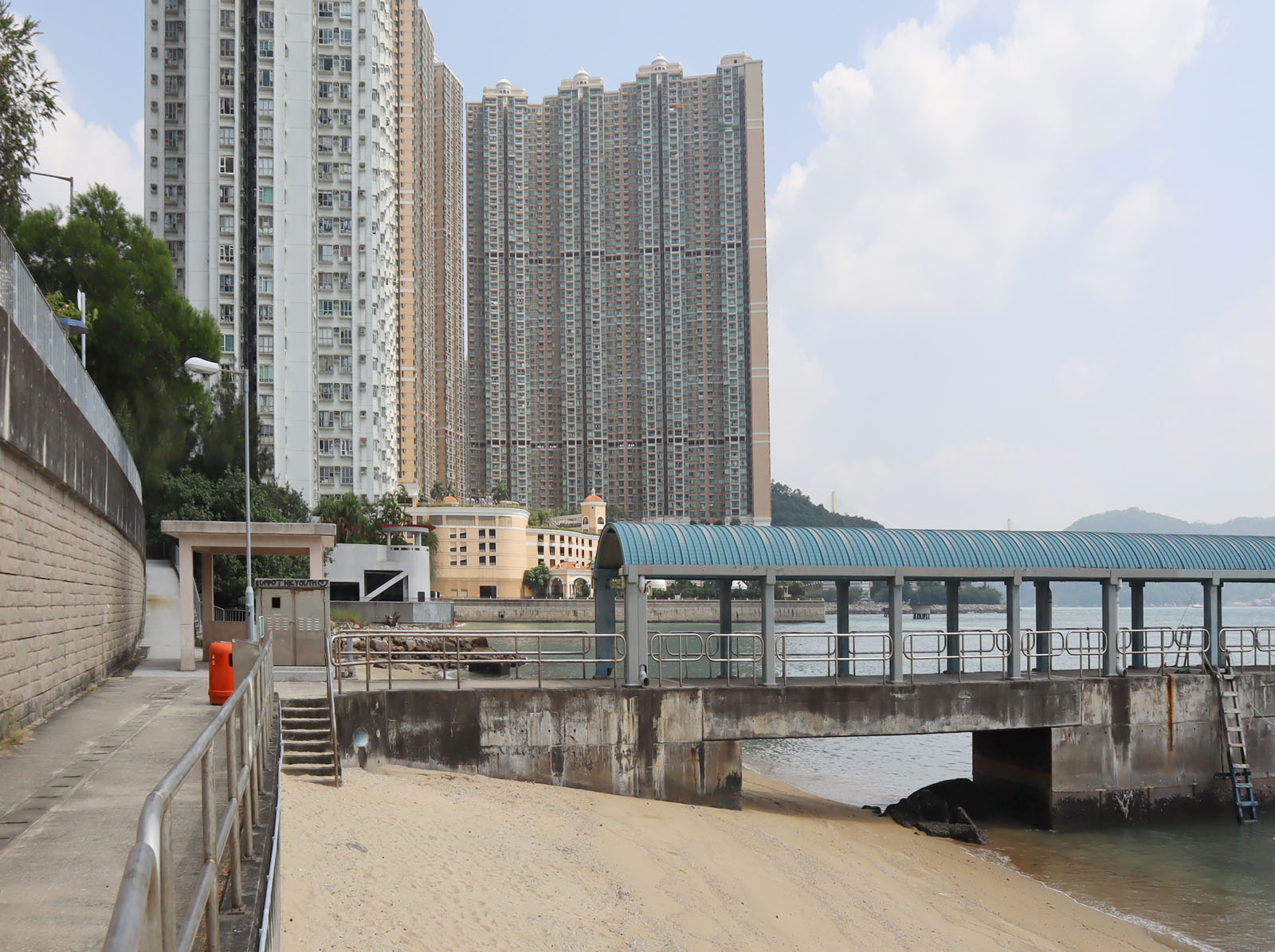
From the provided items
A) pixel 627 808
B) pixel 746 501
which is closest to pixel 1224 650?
pixel 627 808

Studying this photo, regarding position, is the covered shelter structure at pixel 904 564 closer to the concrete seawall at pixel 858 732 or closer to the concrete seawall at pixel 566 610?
the concrete seawall at pixel 858 732

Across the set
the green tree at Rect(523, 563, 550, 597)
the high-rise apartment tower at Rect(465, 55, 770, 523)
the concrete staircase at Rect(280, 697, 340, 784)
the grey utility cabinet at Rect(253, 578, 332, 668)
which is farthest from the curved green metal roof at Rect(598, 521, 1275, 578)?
the high-rise apartment tower at Rect(465, 55, 770, 523)

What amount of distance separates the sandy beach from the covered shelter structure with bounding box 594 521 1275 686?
3.41m

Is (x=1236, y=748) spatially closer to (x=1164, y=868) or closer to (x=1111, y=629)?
(x=1111, y=629)

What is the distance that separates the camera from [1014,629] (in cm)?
2170

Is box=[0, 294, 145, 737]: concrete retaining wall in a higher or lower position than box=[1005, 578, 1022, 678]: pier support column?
higher

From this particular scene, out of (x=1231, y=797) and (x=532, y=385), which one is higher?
(x=532, y=385)

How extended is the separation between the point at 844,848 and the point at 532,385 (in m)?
142

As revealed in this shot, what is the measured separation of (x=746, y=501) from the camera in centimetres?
14550

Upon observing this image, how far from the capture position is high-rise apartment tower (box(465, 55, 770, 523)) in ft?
479

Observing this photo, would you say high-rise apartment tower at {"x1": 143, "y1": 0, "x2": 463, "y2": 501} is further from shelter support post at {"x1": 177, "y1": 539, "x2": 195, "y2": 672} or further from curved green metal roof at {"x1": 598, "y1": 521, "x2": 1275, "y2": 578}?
curved green metal roof at {"x1": 598, "y1": 521, "x2": 1275, "y2": 578}

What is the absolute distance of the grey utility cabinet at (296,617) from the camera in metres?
21.3

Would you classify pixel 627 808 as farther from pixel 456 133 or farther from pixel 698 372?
pixel 456 133

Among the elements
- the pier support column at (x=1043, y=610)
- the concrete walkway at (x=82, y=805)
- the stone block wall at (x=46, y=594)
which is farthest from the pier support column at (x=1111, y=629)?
the stone block wall at (x=46, y=594)
